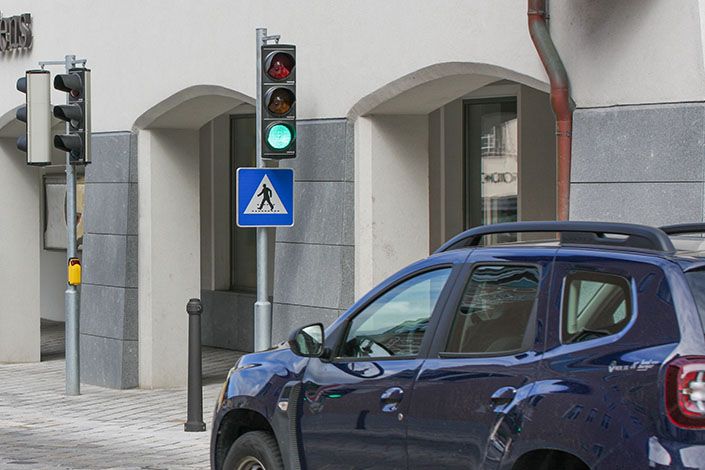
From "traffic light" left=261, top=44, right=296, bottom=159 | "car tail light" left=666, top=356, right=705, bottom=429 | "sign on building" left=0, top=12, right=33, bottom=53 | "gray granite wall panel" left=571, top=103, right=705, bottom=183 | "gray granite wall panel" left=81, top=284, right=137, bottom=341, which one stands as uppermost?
"sign on building" left=0, top=12, right=33, bottom=53

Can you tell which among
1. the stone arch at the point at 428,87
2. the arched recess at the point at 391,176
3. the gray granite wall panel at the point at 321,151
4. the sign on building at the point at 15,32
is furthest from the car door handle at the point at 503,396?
the sign on building at the point at 15,32

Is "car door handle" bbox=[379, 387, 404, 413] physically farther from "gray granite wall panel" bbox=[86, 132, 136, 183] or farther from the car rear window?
"gray granite wall panel" bbox=[86, 132, 136, 183]

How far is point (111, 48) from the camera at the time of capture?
55.0 ft

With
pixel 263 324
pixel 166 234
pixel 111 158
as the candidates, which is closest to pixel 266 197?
pixel 263 324

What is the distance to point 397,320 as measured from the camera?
268 inches

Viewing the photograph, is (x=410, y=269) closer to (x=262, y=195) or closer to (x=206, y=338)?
(x=262, y=195)

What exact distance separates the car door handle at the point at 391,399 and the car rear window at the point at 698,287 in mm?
1544

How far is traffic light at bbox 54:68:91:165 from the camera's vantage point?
49.0 ft

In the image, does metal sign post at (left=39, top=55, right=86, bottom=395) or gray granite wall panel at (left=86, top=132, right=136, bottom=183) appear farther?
gray granite wall panel at (left=86, top=132, right=136, bottom=183)

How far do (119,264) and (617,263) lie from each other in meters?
11.3

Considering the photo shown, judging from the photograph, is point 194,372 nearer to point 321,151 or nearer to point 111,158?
point 321,151

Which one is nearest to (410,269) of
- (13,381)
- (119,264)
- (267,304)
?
(267,304)

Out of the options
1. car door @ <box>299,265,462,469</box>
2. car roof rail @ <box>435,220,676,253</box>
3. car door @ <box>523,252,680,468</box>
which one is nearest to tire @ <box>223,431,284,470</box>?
car door @ <box>299,265,462,469</box>

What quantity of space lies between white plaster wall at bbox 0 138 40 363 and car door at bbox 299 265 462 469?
1288 cm
